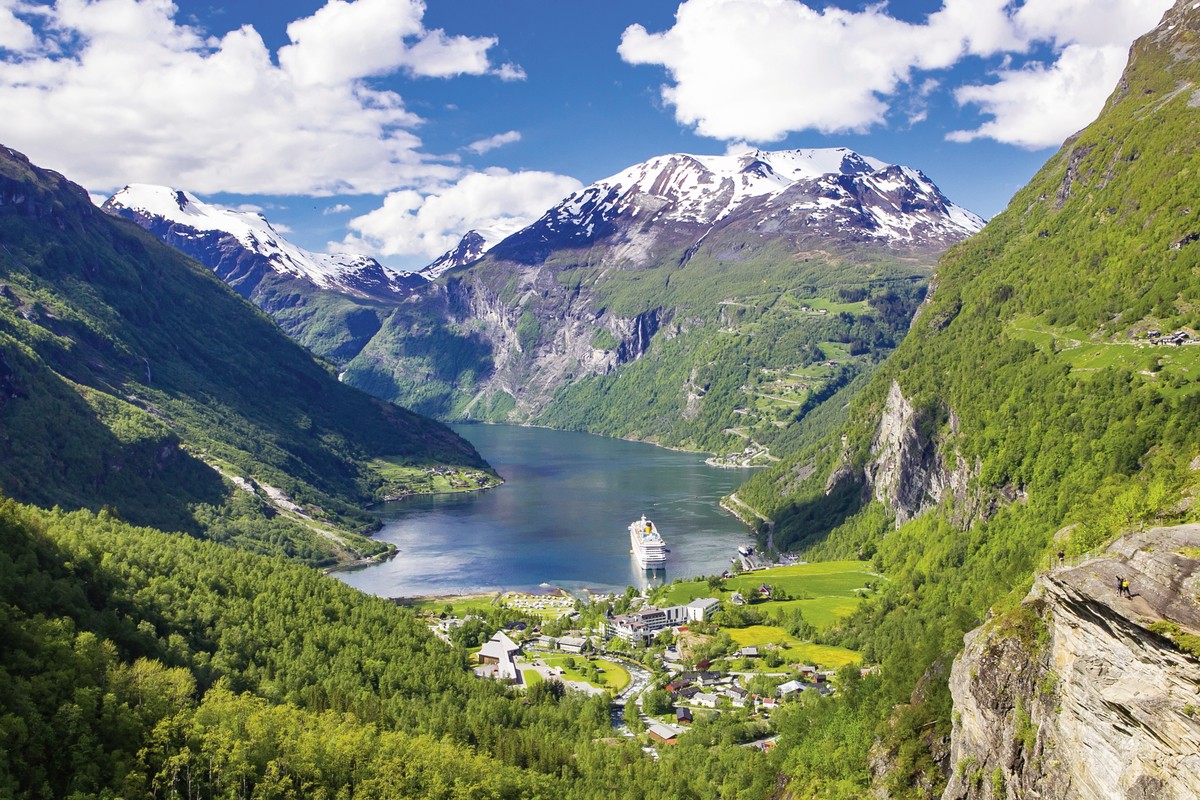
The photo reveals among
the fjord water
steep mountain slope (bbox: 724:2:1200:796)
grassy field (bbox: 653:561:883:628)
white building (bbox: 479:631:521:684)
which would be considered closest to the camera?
white building (bbox: 479:631:521:684)

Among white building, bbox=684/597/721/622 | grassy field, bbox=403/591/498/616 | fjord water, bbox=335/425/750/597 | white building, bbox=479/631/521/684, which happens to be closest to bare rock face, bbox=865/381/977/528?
fjord water, bbox=335/425/750/597

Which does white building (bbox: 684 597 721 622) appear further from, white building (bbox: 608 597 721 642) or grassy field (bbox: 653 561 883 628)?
grassy field (bbox: 653 561 883 628)

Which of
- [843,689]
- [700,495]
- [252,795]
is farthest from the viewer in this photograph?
[700,495]

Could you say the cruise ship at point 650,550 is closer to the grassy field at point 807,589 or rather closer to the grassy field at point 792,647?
the grassy field at point 807,589

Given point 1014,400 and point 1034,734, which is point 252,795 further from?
point 1014,400

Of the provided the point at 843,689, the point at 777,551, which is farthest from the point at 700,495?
the point at 843,689

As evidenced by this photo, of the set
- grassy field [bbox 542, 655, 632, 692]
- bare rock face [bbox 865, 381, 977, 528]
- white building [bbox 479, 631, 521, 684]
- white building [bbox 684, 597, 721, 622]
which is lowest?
grassy field [bbox 542, 655, 632, 692]

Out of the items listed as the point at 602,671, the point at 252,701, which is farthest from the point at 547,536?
the point at 252,701
